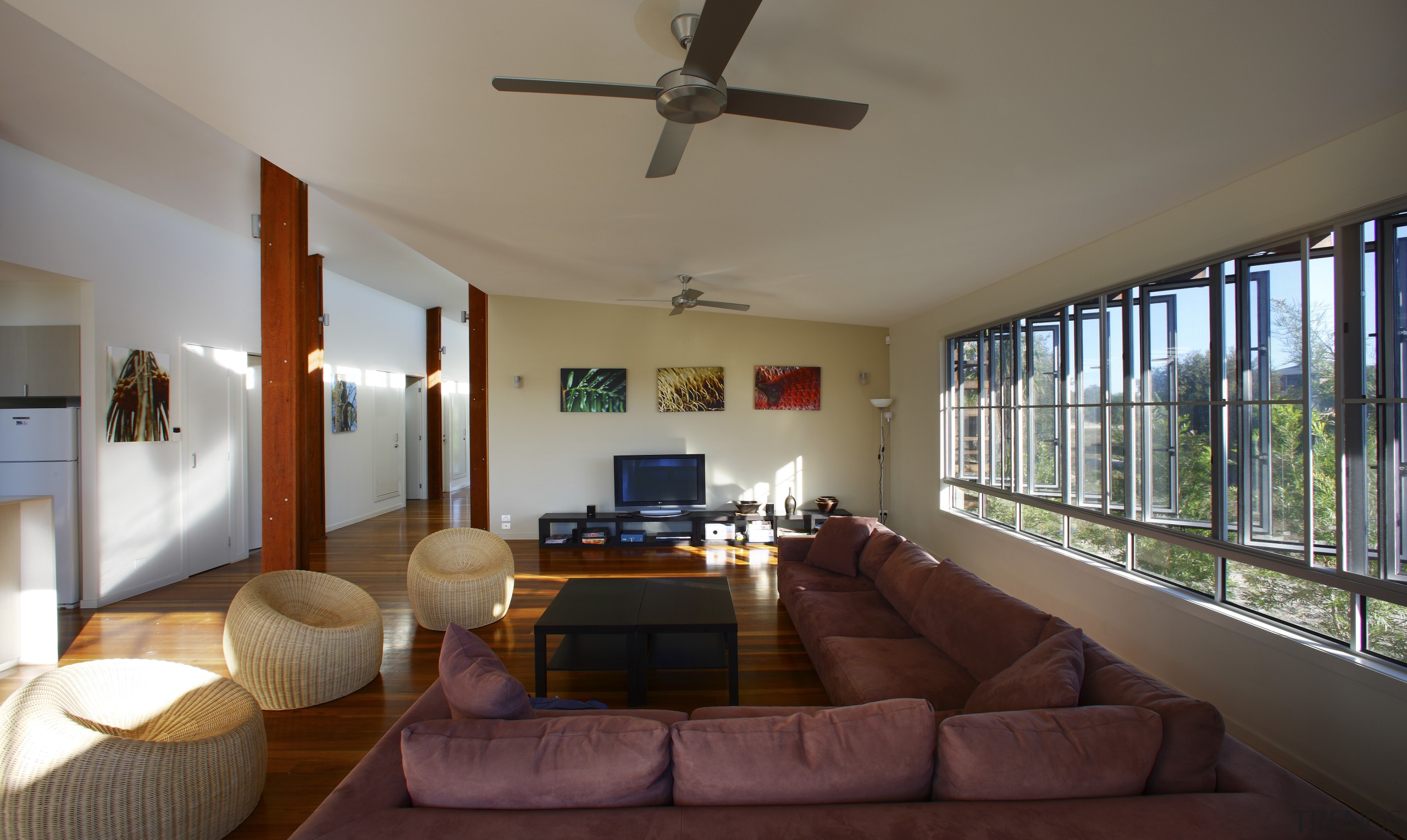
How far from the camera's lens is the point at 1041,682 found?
1.76m

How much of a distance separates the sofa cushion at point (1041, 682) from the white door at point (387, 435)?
880cm

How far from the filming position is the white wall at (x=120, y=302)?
4.21 meters

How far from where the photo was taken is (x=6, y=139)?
3.99 meters

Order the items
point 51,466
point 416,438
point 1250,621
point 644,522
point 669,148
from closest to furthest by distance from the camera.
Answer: point 669,148
point 1250,621
point 51,466
point 644,522
point 416,438

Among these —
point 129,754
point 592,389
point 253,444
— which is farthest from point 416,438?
point 129,754

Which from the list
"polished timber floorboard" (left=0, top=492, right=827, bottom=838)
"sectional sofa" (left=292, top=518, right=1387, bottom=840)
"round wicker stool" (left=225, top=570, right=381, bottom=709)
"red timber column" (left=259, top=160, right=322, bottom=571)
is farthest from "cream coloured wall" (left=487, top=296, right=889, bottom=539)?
"sectional sofa" (left=292, top=518, right=1387, bottom=840)

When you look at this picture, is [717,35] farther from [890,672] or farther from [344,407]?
[344,407]

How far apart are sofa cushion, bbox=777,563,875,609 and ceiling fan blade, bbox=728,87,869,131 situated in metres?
2.76

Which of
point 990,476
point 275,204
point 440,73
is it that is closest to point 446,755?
point 440,73

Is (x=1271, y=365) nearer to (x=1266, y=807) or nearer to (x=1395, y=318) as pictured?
(x=1395, y=318)

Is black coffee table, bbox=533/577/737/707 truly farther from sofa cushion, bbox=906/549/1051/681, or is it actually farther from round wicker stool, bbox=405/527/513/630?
sofa cushion, bbox=906/549/1051/681

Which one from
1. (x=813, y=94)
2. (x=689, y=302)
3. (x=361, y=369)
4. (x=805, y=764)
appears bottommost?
(x=805, y=764)

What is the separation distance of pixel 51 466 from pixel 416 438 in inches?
229

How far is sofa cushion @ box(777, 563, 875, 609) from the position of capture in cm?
384
